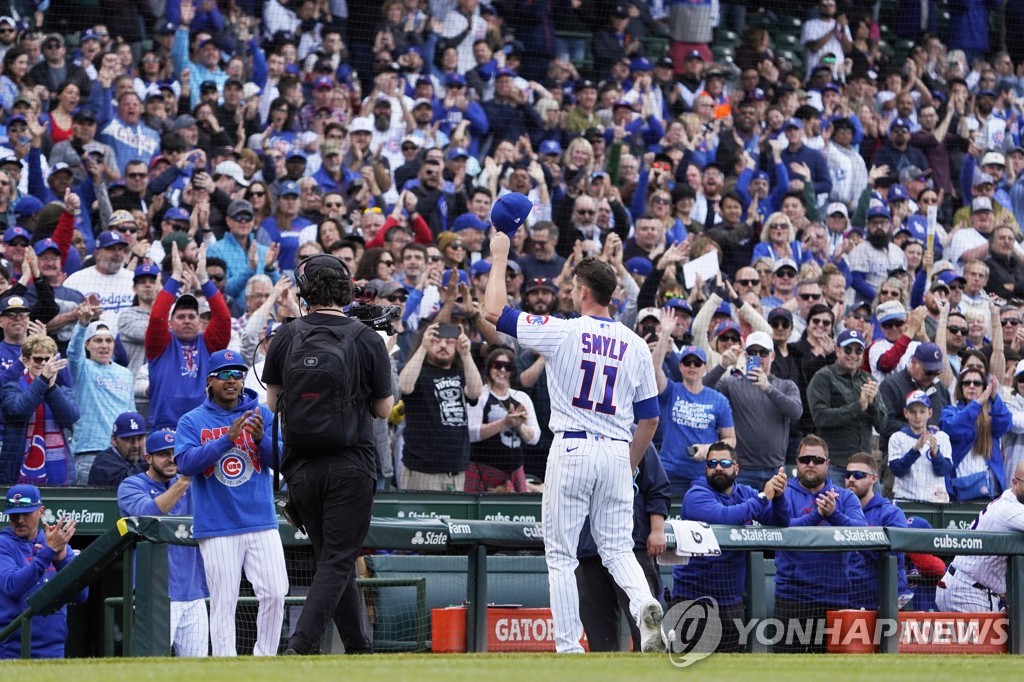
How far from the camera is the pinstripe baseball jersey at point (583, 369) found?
635 centimetres

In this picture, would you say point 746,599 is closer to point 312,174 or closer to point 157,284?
point 157,284

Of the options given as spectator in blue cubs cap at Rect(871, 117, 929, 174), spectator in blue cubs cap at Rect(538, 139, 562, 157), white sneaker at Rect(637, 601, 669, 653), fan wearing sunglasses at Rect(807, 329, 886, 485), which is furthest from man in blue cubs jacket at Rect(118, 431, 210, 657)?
spectator in blue cubs cap at Rect(871, 117, 929, 174)

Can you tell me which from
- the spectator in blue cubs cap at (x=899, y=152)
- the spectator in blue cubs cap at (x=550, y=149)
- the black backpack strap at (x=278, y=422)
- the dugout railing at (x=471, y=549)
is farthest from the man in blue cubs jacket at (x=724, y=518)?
the spectator in blue cubs cap at (x=899, y=152)

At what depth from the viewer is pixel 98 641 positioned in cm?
853

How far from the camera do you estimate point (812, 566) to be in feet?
27.2

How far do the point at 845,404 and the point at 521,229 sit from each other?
3.46m

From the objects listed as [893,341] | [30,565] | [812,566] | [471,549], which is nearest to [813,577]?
[812,566]

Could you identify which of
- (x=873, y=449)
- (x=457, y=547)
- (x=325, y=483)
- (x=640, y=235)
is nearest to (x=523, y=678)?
(x=325, y=483)

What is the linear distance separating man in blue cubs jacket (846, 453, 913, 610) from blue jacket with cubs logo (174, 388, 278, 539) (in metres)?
3.39

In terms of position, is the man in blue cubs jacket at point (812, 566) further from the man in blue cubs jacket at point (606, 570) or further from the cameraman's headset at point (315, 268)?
the cameraman's headset at point (315, 268)

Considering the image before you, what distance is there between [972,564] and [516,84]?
8.67 metres

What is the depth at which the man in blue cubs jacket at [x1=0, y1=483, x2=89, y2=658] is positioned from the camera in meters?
7.94

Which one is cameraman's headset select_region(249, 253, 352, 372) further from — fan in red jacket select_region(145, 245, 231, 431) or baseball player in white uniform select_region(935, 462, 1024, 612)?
baseball player in white uniform select_region(935, 462, 1024, 612)

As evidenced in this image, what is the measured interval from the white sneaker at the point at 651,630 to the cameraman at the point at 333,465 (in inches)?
44.6
